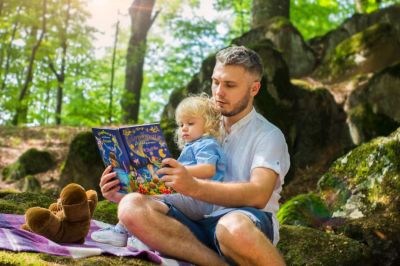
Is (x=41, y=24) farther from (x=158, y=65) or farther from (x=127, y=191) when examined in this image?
(x=127, y=191)

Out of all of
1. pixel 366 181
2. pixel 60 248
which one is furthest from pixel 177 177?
pixel 366 181

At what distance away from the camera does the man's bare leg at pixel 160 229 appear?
3.11m

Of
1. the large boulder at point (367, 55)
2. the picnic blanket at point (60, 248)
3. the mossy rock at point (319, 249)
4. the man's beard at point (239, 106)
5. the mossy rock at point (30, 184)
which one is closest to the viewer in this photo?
the picnic blanket at point (60, 248)

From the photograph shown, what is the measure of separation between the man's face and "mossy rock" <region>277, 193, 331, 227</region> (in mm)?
2852

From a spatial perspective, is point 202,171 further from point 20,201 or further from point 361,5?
point 361,5

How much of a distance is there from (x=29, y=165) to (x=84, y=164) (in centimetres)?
231

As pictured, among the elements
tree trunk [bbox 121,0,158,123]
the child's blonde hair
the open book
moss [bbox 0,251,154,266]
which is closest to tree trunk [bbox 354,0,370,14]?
tree trunk [bbox 121,0,158,123]

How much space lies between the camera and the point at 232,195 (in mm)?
3004

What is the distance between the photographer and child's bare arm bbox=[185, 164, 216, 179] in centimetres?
310

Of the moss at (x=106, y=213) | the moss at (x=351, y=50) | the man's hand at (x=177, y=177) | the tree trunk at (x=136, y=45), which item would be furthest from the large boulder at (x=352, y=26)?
the man's hand at (x=177, y=177)

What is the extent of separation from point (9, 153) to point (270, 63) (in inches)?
254

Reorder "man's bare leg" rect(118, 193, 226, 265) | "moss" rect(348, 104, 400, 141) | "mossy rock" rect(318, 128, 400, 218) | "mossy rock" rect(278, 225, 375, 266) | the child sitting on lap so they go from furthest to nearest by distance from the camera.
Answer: "moss" rect(348, 104, 400, 141)
"mossy rock" rect(318, 128, 400, 218)
"mossy rock" rect(278, 225, 375, 266)
the child sitting on lap
"man's bare leg" rect(118, 193, 226, 265)

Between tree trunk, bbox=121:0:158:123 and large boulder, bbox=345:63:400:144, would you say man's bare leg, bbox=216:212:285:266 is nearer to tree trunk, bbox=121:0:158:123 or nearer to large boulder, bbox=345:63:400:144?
large boulder, bbox=345:63:400:144

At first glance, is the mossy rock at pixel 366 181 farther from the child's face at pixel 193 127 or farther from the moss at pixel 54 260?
the moss at pixel 54 260
